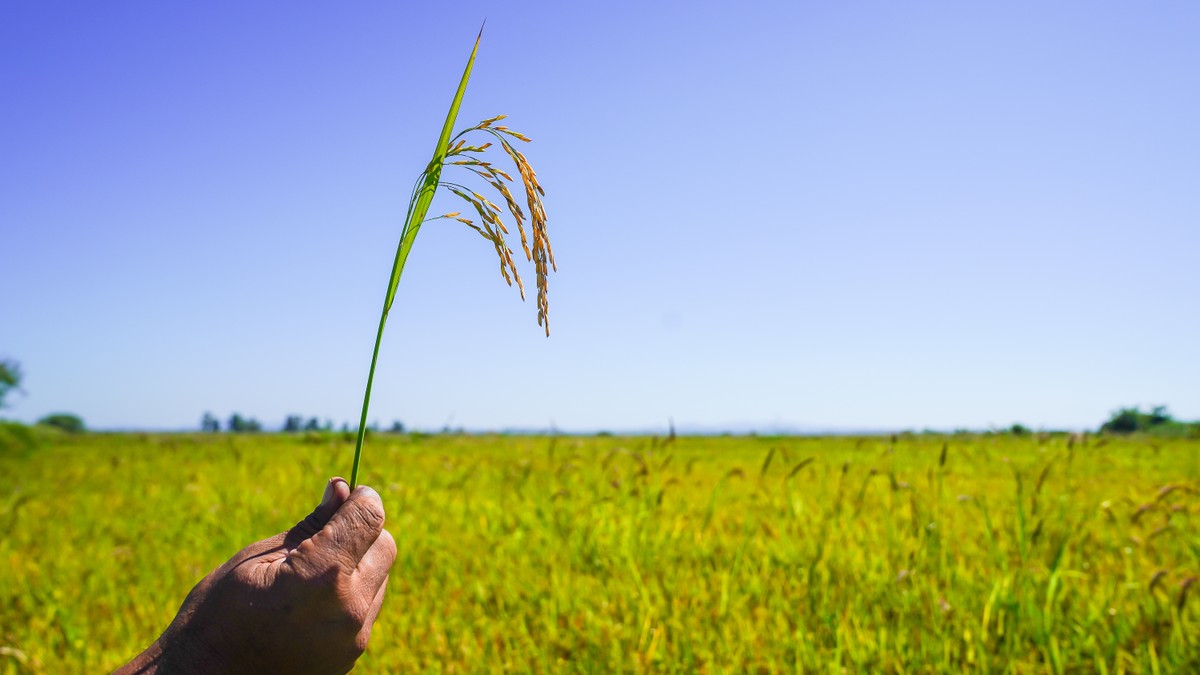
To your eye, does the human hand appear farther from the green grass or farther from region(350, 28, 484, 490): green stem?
the green grass

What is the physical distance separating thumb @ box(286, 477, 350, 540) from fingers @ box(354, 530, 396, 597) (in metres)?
0.11

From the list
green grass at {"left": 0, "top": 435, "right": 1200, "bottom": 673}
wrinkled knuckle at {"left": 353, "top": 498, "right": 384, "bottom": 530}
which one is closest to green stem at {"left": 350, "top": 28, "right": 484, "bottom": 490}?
wrinkled knuckle at {"left": 353, "top": 498, "right": 384, "bottom": 530}

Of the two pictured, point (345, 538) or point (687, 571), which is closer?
point (345, 538)

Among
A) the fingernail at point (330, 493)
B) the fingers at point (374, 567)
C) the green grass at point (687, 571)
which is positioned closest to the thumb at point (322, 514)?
the fingernail at point (330, 493)

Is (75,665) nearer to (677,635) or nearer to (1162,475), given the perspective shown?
(677,635)

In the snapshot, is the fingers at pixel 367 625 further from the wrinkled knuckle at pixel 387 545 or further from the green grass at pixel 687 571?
the green grass at pixel 687 571

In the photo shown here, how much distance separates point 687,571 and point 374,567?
108 inches

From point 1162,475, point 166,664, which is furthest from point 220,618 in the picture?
point 1162,475

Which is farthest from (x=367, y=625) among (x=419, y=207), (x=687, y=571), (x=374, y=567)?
(x=687, y=571)

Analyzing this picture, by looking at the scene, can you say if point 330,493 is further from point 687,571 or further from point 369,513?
point 687,571

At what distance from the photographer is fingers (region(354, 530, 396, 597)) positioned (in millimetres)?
1465

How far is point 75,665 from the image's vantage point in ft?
10.8

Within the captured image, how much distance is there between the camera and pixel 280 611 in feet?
4.44

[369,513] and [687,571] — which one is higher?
[369,513]
